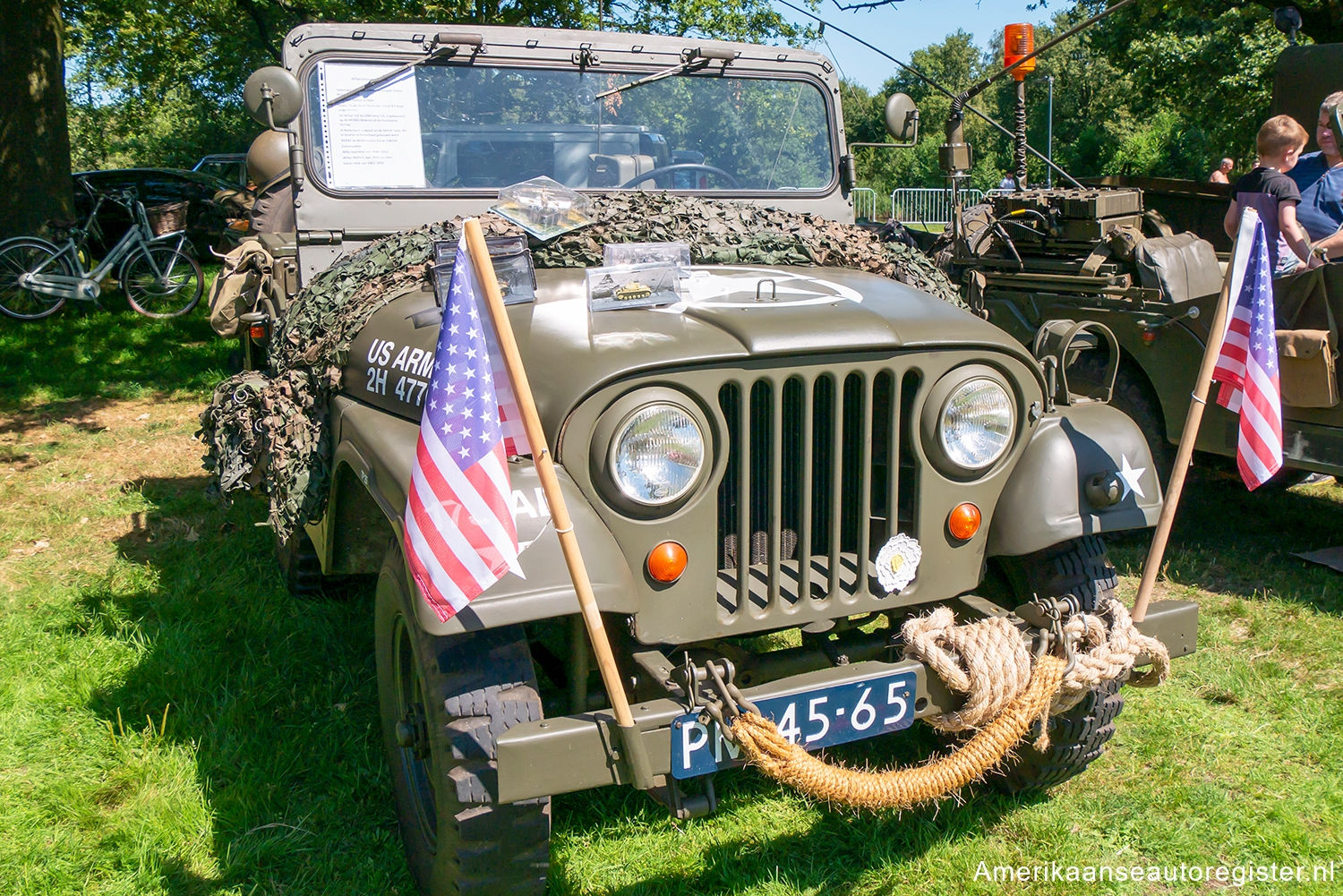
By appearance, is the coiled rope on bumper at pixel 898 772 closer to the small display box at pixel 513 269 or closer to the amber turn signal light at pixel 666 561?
the amber turn signal light at pixel 666 561

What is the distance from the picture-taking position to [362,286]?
3.26 meters

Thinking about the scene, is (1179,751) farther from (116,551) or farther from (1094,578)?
(116,551)

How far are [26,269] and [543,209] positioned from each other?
8.20 m

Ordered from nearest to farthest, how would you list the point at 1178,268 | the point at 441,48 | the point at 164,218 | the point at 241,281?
the point at 441,48 → the point at 241,281 → the point at 1178,268 → the point at 164,218

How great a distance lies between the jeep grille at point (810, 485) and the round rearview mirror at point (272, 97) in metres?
1.89

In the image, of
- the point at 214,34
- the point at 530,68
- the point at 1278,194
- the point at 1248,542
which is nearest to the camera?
the point at 530,68

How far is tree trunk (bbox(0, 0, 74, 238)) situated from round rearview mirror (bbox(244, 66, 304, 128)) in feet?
25.1

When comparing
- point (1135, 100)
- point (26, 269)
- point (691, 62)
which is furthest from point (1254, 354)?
point (1135, 100)

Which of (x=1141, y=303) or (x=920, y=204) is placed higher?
(x=920, y=204)

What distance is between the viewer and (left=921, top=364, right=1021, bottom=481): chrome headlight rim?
2.47m

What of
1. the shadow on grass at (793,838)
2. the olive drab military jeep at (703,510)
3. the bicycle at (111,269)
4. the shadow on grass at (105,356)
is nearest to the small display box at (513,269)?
the olive drab military jeep at (703,510)

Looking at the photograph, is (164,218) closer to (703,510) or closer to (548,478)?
(703,510)

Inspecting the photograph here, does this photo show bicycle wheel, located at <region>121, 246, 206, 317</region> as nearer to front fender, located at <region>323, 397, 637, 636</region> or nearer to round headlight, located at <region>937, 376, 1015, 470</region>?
front fender, located at <region>323, 397, 637, 636</region>

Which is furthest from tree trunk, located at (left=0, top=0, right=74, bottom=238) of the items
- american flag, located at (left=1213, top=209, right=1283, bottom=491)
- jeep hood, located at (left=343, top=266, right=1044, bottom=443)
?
american flag, located at (left=1213, top=209, right=1283, bottom=491)
